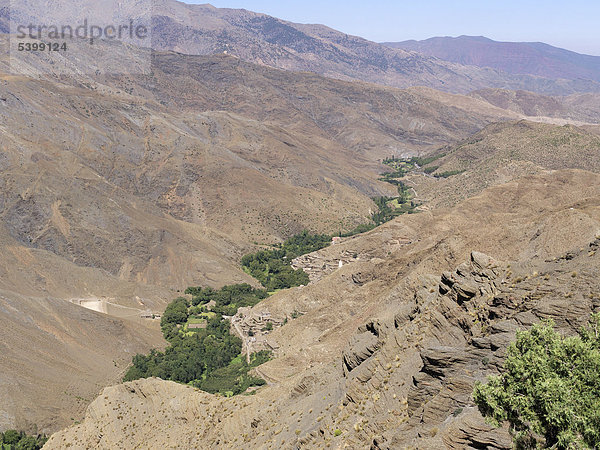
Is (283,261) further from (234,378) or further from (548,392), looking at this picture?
(548,392)

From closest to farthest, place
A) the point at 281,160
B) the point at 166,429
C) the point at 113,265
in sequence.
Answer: the point at 166,429
the point at 113,265
the point at 281,160

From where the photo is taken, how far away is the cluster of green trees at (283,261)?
245ft

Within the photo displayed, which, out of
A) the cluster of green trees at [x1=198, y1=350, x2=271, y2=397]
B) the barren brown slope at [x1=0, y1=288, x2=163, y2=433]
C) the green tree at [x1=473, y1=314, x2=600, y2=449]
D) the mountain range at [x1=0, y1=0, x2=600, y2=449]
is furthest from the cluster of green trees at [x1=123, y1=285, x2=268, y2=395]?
the green tree at [x1=473, y1=314, x2=600, y2=449]

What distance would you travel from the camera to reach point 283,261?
8469cm

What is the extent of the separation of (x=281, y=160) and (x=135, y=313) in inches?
2669

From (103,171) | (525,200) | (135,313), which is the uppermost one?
(525,200)

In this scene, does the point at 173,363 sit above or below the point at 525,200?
below

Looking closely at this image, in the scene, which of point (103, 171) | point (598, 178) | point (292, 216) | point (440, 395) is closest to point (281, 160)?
point (292, 216)

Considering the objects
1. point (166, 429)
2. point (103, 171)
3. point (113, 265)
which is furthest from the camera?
point (103, 171)

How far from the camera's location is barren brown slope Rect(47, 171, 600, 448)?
17266 millimetres

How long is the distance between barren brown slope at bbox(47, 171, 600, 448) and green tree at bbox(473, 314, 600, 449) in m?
0.85

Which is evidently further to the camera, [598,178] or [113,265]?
[598,178]

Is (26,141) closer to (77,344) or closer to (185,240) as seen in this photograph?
(185,240)

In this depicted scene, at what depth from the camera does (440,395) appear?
1670 centimetres
